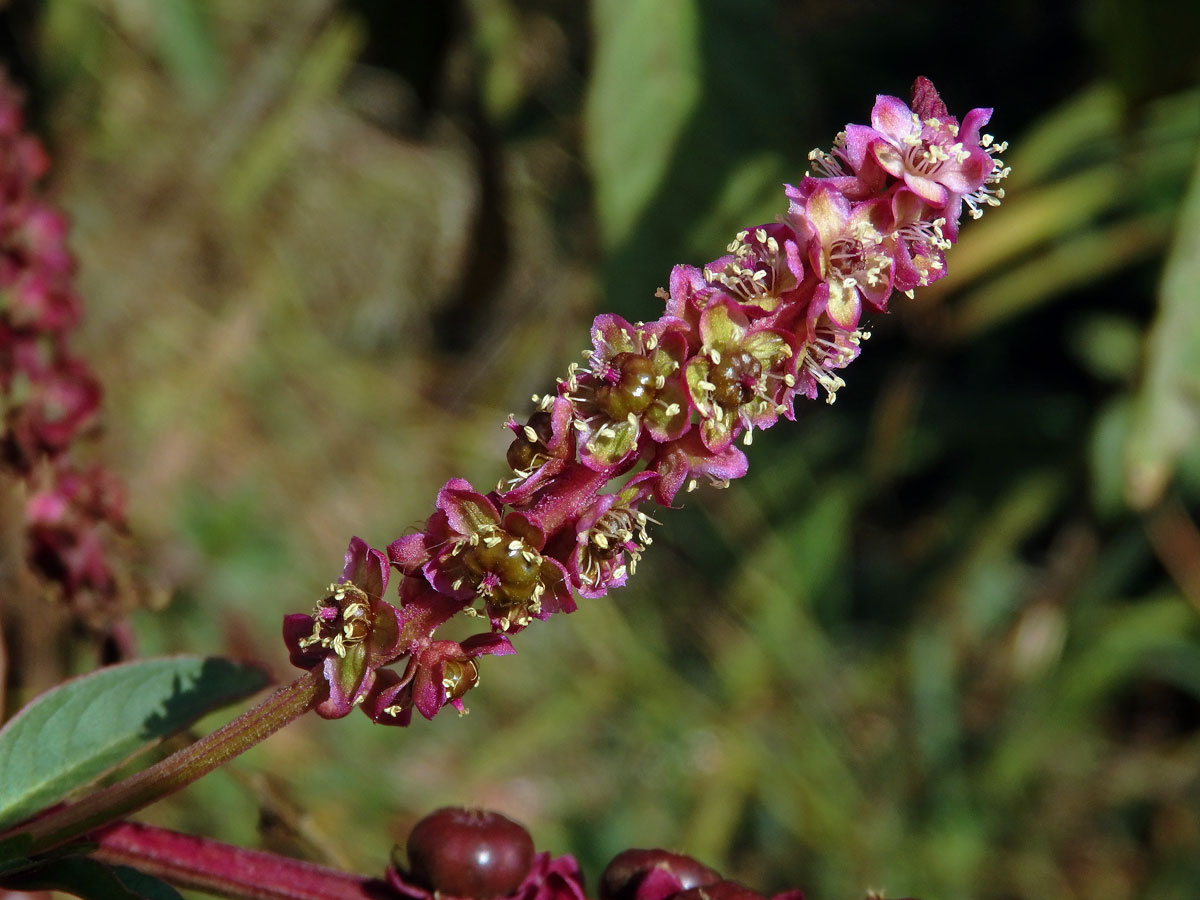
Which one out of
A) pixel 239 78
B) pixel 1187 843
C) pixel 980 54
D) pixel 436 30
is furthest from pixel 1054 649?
pixel 239 78

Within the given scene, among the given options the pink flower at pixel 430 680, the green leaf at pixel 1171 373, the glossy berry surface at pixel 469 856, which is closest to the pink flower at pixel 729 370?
the pink flower at pixel 430 680

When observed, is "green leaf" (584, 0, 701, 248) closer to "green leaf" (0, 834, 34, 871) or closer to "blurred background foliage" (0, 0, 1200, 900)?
"green leaf" (0, 834, 34, 871)

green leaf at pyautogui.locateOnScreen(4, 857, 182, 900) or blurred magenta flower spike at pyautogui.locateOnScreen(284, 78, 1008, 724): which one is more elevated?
blurred magenta flower spike at pyautogui.locateOnScreen(284, 78, 1008, 724)

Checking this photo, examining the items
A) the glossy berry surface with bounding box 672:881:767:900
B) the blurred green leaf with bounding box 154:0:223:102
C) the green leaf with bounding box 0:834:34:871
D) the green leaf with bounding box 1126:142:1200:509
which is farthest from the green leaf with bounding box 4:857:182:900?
the blurred green leaf with bounding box 154:0:223:102

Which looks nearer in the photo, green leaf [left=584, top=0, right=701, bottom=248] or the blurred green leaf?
green leaf [left=584, top=0, right=701, bottom=248]

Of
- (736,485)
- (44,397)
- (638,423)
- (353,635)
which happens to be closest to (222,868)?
(353,635)

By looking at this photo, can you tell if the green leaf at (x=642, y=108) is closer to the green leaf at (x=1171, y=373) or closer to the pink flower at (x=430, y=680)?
the green leaf at (x=1171, y=373)

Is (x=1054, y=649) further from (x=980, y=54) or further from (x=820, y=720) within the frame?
(x=980, y=54)
